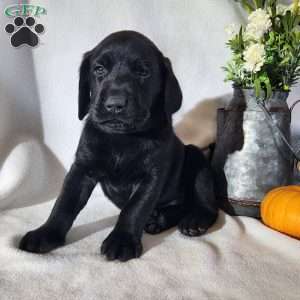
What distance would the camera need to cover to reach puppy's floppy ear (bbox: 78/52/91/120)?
149 cm

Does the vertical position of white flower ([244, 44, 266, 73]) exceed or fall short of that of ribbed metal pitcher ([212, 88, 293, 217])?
it exceeds it

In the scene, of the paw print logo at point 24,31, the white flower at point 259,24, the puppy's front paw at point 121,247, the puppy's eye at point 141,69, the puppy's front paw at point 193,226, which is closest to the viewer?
the puppy's front paw at point 121,247

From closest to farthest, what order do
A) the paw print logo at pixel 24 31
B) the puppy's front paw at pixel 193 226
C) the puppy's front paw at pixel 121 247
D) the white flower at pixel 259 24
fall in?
the puppy's front paw at pixel 121 247 → the puppy's front paw at pixel 193 226 → the white flower at pixel 259 24 → the paw print logo at pixel 24 31

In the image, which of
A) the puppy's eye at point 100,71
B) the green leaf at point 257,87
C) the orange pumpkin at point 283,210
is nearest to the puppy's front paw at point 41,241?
the puppy's eye at point 100,71

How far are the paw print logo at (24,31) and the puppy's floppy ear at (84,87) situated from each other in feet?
1.93

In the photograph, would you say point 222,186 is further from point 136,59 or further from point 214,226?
point 136,59

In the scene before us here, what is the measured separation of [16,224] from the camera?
157 cm

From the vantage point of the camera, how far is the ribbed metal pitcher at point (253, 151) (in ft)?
5.56

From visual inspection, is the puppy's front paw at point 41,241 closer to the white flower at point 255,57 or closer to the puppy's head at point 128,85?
the puppy's head at point 128,85

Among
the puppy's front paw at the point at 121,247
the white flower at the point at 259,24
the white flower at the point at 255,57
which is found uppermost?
the white flower at the point at 259,24

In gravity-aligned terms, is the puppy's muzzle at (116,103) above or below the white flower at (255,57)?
below

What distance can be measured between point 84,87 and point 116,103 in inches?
11.5

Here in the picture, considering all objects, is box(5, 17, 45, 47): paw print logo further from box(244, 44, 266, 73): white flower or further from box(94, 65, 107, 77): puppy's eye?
box(244, 44, 266, 73): white flower

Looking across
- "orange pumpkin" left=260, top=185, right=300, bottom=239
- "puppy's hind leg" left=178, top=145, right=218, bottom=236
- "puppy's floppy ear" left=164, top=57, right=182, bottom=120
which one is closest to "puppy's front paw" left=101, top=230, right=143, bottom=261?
"puppy's hind leg" left=178, top=145, right=218, bottom=236
